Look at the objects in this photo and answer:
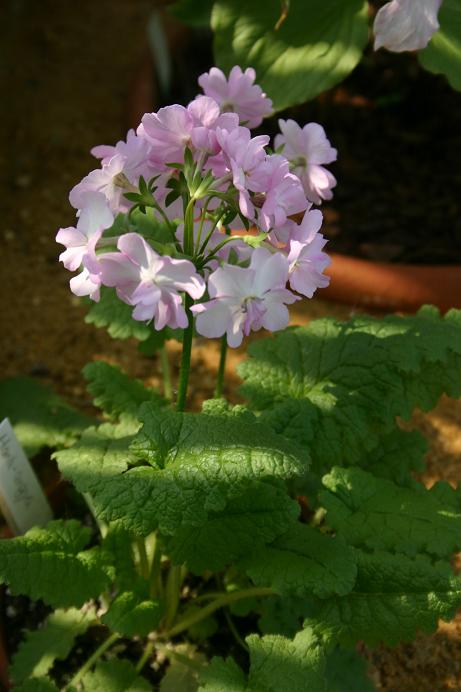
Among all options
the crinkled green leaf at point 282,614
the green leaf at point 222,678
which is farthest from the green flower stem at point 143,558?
the green leaf at point 222,678

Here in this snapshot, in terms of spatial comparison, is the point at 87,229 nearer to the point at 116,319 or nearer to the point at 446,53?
the point at 116,319

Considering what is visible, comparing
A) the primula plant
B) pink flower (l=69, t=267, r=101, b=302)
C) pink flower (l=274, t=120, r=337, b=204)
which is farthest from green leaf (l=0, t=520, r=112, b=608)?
pink flower (l=274, t=120, r=337, b=204)

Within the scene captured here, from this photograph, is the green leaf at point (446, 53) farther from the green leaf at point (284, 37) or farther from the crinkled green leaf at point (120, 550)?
the crinkled green leaf at point (120, 550)

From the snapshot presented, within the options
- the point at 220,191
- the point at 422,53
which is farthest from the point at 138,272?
the point at 422,53

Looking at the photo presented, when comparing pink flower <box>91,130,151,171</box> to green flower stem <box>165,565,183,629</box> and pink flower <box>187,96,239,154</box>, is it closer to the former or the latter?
pink flower <box>187,96,239,154</box>

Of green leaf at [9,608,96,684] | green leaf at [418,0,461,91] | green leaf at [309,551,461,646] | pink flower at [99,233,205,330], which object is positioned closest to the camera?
pink flower at [99,233,205,330]

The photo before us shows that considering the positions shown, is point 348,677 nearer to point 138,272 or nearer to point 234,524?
point 234,524
